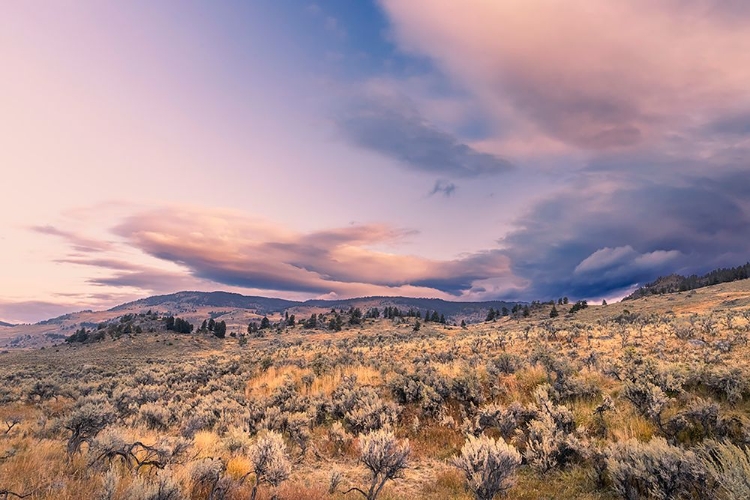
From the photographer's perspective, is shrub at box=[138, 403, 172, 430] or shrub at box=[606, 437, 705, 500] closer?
shrub at box=[606, 437, 705, 500]

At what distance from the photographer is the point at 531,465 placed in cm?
857

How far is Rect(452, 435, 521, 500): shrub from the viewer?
6.37m

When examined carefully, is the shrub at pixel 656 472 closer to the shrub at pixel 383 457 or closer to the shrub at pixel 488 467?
the shrub at pixel 488 467

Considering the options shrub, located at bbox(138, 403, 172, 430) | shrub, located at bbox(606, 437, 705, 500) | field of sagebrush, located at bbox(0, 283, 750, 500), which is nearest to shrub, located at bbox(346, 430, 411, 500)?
field of sagebrush, located at bbox(0, 283, 750, 500)

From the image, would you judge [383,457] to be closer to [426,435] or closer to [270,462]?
[270,462]

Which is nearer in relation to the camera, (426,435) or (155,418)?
(426,435)

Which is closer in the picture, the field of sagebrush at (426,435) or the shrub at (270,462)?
the field of sagebrush at (426,435)

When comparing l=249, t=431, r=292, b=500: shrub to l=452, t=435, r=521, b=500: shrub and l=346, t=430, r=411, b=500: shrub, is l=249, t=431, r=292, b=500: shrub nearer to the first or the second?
l=346, t=430, r=411, b=500: shrub

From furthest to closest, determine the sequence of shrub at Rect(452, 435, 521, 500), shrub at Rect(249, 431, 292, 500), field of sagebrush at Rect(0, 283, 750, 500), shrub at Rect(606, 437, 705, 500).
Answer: shrub at Rect(249, 431, 292, 500)
field of sagebrush at Rect(0, 283, 750, 500)
shrub at Rect(452, 435, 521, 500)
shrub at Rect(606, 437, 705, 500)

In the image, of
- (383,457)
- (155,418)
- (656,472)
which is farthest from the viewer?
(155,418)

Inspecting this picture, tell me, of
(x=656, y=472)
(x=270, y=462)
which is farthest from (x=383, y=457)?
(x=656, y=472)

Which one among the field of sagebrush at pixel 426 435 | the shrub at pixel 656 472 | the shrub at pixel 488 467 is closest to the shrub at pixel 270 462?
the field of sagebrush at pixel 426 435

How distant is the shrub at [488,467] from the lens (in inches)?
251

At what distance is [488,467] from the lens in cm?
652
